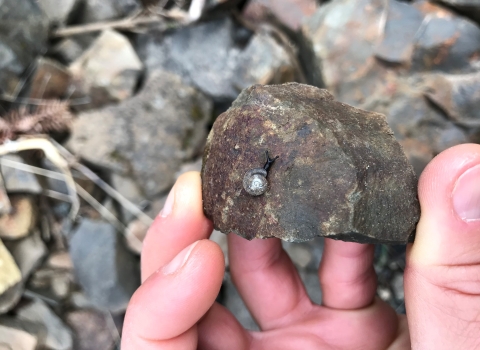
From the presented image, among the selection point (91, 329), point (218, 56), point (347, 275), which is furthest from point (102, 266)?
point (218, 56)

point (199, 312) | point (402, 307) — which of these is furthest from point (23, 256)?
point (402, 307)

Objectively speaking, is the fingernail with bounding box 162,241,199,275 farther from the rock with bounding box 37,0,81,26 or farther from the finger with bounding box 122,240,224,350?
the rock with bounding box 37,0,81,26

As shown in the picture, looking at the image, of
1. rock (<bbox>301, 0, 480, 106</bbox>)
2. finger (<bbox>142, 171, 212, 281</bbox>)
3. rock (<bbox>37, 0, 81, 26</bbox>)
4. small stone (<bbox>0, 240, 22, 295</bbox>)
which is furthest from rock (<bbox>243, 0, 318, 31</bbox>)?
small stone (<bbox>0, 240, 22, 295</bbox>)

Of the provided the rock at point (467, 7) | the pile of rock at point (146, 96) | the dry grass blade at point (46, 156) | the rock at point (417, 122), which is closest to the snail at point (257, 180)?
the pile of rock at point (146, 96)

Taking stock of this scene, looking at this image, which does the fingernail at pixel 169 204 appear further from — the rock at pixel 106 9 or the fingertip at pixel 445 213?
the rock at pixel 106 9

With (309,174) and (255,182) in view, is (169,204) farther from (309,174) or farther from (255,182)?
(309,174)
